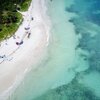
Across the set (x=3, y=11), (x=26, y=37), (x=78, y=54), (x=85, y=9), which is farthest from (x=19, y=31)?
(x=85, y=9)

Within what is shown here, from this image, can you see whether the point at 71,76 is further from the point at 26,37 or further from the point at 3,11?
the point at 3,11

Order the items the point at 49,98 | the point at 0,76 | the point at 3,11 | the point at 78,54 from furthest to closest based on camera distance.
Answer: the point at 3,11, the point at 78,54, the point at 0,76, the point at 49,98

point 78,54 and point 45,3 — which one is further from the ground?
point 45,3

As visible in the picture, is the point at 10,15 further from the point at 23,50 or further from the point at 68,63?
the point at 68,63

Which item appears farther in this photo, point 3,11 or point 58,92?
point 3,11

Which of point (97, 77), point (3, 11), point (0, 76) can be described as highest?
point (3, 11)

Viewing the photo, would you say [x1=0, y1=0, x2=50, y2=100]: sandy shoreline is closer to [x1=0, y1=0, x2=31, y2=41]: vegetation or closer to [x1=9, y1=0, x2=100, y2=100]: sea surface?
[x1=0, y1=0, x2=31, y2=41]: vegetation

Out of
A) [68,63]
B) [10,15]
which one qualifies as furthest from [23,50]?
[10,15]
